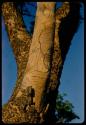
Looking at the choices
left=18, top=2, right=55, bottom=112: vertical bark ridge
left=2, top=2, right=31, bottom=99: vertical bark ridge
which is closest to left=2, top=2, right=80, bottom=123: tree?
left=18, top=2, right=55, bottom=112: vertical bark ridge

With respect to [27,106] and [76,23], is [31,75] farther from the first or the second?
[76,23]

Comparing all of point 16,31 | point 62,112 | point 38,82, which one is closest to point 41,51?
point 38,82

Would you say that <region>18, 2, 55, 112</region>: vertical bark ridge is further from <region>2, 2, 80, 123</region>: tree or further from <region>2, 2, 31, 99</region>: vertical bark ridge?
<region>2, 2, 31, 99</region>: vertical bark ridge

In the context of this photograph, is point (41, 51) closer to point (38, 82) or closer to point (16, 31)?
point (38, 82)

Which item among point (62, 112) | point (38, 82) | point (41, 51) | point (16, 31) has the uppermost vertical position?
point (16, 31)

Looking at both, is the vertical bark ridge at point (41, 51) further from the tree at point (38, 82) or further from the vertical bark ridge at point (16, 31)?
the vertical bark ridge at point (16, 31)

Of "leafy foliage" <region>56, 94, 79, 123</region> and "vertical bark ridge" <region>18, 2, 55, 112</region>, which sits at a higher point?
"vertical bark ridge" <region>18, 2, 55, 112</region>

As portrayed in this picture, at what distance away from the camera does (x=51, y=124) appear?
3711mm

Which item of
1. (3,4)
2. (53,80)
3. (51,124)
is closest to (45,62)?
(53,80)

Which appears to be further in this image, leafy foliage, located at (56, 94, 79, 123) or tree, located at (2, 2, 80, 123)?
leafy foliage, located at (56, 94, 79, 123)

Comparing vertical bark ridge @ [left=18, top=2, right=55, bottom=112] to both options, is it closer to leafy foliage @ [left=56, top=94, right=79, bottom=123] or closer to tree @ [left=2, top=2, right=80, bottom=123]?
tree @ [left=2, top=2, right=80, bottom=123]

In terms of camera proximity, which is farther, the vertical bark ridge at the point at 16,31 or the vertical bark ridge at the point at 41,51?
the vertical bark ridge at the point at 16,31

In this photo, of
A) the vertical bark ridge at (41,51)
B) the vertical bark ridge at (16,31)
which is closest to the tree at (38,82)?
the vertical bark ridge at (41,51)

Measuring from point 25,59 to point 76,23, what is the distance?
2.57ft
